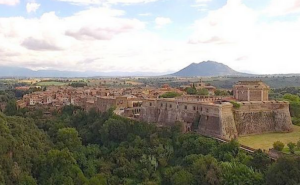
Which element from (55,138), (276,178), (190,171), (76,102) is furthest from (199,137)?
(76,102)

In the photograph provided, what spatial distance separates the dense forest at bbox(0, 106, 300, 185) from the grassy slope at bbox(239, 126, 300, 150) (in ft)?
8.56

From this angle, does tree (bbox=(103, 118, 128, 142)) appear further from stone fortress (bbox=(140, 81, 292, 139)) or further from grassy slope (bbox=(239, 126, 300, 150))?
grassy slope (bbox=(239, 126, 300, 150))

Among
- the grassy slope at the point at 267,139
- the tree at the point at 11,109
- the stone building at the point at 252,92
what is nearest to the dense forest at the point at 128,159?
the grassy slope at the point at 267,139

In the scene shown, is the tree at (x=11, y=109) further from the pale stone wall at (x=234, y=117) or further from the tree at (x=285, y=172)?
the tree at (x=285, y=172)

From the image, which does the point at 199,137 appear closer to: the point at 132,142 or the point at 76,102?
the point at 132,142

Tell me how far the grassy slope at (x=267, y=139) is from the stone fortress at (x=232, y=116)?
999 mm

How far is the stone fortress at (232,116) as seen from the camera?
107 feet

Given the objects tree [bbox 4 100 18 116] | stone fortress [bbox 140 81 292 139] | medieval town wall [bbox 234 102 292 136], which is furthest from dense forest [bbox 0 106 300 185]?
tree [bbox 4 100 18 116]

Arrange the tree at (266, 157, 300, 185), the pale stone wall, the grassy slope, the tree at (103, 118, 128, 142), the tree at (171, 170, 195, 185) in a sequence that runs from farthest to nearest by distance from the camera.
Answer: the tree at (103, 118, 128, 142)
the pale stone wall
the grassy slope
the tree at (171, 170, 195, 185)
the tree at (266, 157, 300, 185)

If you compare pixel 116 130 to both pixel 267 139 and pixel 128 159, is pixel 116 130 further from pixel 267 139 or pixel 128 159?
pixel 267 139

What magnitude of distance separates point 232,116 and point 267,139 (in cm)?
372

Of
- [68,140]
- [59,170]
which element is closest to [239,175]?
[59,170]

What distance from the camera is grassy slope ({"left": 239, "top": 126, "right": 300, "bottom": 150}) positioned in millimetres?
29788

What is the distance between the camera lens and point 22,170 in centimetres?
3164
